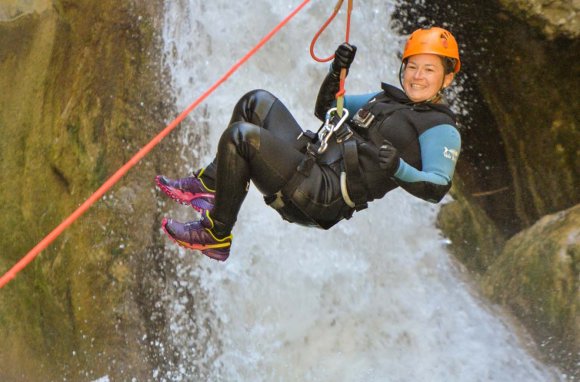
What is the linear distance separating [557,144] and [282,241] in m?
1.95

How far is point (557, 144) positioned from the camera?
14.1ft

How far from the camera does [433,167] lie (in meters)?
2.40

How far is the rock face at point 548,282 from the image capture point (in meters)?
3.49

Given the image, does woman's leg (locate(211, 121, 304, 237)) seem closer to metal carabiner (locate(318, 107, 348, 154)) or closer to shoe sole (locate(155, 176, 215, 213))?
metal carabiner (locate(318, 107, 348, 154))

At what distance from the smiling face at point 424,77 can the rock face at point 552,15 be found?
6.65 ft

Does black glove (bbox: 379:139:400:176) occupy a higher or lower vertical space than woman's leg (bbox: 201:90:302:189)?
higher

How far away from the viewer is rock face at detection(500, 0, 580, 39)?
425 centimetres

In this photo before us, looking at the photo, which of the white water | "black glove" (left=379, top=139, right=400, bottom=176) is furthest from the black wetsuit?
the white water

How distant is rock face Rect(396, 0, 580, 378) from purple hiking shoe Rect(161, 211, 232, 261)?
190 centimetres

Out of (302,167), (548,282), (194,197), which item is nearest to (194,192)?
(194,197)

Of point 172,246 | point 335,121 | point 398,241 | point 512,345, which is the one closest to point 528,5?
point 398,241

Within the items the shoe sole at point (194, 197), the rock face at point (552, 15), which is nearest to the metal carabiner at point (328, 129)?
the shoe sole at point (194, 197)

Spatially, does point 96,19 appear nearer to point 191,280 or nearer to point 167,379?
point 191,280

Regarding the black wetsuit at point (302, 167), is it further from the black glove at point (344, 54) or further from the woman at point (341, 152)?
the black glove at point (344, 54)
